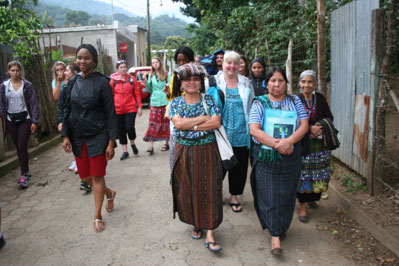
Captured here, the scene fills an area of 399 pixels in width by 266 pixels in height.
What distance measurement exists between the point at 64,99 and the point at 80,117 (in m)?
0.38

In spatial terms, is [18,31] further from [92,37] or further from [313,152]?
[92,37]

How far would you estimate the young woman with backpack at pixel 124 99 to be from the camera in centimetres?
632

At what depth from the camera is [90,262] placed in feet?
10.1

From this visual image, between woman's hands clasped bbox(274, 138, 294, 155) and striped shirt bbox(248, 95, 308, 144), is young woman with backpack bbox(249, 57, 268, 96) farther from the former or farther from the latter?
woman's hands clasped bbox(274, 138, 294, 155)

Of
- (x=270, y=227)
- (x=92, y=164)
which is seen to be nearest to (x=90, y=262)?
(x=92, y=164)

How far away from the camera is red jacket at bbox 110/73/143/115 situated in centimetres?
632

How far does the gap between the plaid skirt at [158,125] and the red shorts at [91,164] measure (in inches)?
120

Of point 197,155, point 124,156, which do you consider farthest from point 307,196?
point 124,156

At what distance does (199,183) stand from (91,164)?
131cm

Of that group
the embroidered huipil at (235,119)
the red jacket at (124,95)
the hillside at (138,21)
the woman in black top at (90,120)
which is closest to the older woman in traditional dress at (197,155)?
the embroidered huipil at (235,119)

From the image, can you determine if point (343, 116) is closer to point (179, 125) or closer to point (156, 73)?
point (179, 125)

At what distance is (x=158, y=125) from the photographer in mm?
6742

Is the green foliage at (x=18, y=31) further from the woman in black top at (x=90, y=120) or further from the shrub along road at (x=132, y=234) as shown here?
the woman in black top at (x=90, y=120)

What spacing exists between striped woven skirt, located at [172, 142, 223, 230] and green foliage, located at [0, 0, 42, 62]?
5497 millimetres
